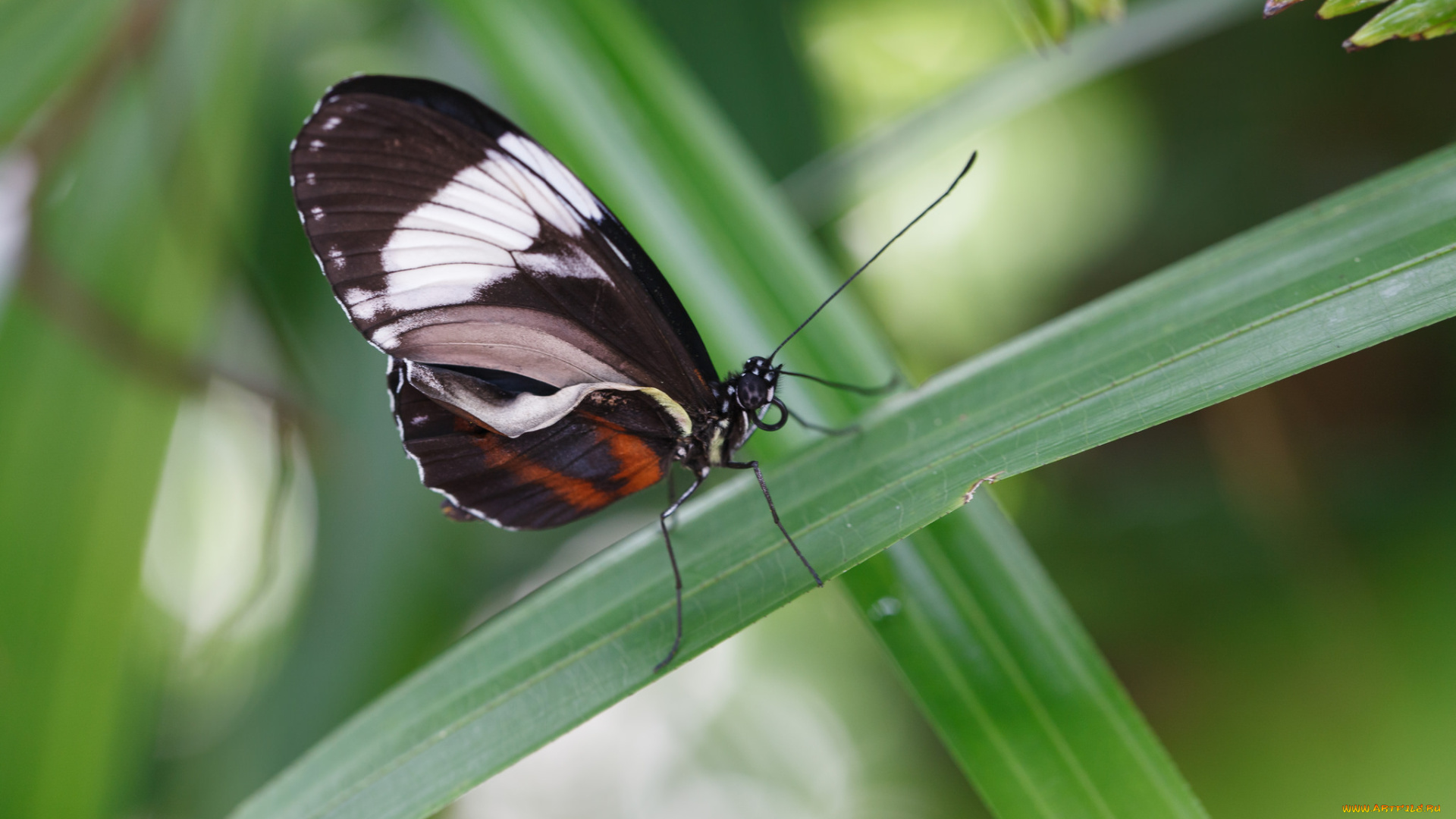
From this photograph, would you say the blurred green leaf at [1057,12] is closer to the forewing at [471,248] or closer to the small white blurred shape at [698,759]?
the forewing at [471,248]

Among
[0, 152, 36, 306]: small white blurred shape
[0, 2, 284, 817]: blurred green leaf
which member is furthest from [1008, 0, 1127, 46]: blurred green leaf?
[0, 152, 36, 306]: small white blurred shape

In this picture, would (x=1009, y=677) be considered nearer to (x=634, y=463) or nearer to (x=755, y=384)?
(x=755, y=384)

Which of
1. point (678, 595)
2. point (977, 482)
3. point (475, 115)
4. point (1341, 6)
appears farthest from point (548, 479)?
point (1341, 6)

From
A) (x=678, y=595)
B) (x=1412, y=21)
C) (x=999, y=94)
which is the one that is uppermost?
(x=999, y=94)

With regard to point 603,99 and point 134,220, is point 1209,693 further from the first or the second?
point 134,220

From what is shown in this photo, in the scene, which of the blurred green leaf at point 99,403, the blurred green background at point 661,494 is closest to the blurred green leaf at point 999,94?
the blurred green background at point 661,494

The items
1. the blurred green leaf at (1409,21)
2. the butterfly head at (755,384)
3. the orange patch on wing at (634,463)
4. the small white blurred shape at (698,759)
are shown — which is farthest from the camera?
the small white blurred shape at (698,759)
